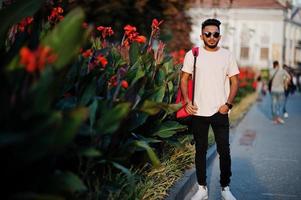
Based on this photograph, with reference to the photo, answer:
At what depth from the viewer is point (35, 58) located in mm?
3377

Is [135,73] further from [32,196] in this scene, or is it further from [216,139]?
[32,196]

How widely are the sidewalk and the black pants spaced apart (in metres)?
0.75

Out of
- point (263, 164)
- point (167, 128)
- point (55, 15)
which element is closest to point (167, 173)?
point (167, 128)

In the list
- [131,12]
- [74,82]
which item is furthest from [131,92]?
[131,12]

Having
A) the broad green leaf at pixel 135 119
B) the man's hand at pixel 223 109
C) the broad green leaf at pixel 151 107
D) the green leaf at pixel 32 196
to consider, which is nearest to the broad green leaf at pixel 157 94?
the broad green leaf at pixel 135 119

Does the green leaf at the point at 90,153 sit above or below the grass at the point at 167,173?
above

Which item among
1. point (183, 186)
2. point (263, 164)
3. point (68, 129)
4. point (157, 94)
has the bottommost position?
point (263, 164)

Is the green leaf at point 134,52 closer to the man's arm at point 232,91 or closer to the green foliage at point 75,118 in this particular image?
the green foliage at point 75,118

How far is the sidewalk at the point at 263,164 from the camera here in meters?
7.49

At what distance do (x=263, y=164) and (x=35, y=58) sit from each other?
22.7 ft

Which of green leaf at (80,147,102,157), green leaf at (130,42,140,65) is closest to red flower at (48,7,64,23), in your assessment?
green leaf at (130,42,140,65)

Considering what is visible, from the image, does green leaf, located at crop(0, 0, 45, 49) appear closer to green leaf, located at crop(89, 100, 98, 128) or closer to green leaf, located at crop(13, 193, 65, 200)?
green leaf, located at crop(89, 100, 98, 128)

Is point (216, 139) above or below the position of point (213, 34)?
below

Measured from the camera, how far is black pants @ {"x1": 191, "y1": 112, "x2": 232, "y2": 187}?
6.20 m
